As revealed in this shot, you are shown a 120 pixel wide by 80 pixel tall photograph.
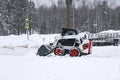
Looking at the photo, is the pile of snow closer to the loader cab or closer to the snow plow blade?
the loader cab

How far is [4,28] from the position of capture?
203 feet

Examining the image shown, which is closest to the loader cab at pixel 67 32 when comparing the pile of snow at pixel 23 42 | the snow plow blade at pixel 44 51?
the snow plow blade at pixel 44 51

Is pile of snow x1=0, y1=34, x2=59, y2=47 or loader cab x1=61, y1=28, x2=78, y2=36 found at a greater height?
loader cab x1=61, y1=28, x2=78, y2=36

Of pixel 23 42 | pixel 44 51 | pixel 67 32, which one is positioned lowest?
pixel 23 42

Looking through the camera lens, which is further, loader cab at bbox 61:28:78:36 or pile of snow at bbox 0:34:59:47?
pile of snow at bbox 0:34:59:47

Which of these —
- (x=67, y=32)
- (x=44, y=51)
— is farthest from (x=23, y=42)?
(x=44, y=51)

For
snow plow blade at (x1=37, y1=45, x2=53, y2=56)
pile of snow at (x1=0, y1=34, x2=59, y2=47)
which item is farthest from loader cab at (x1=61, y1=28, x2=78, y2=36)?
pile of snow at (x1=0, y1=34, x2=59, y2=47)

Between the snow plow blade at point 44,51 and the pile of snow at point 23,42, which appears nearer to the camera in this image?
the snow plow blade at point 44,51

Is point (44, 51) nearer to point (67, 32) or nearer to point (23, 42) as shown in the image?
point (67, 32)

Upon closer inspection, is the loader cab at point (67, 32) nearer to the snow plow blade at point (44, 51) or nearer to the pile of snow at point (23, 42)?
the snow plow blade at point (44, 51)

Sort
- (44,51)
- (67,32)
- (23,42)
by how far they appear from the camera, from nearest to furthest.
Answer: (44,51)
(67,32)
(23,42)

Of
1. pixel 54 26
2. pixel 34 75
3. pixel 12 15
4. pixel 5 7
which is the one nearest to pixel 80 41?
pixel 34 75

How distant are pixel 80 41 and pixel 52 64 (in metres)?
5.94

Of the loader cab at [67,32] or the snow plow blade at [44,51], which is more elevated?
the loader cab at [67,32]
